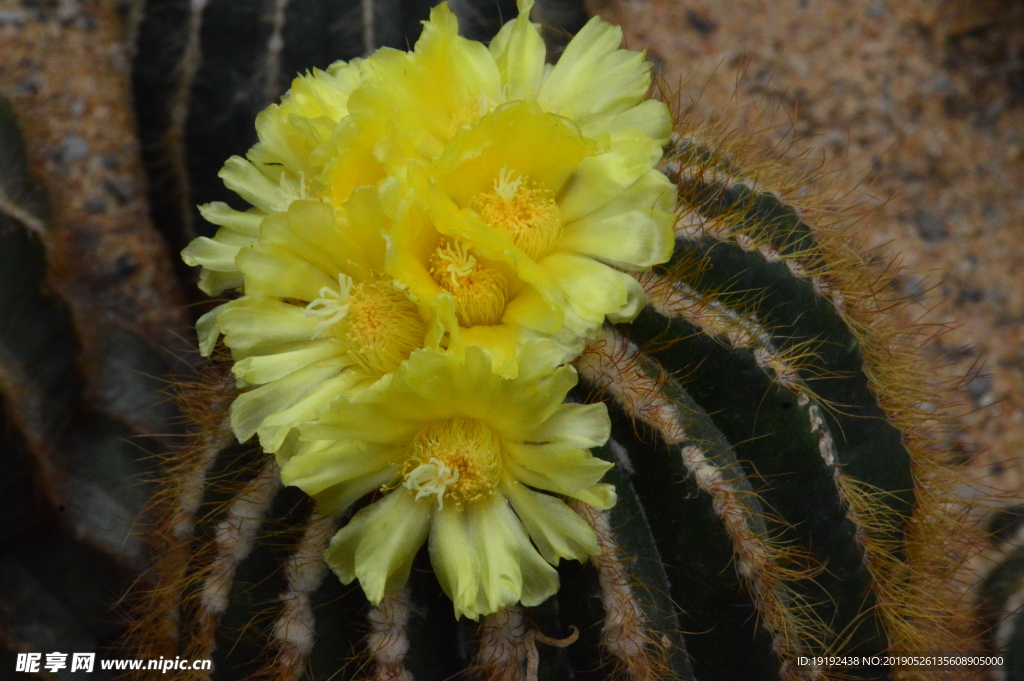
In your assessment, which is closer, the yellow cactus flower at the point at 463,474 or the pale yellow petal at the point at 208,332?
the yellow cactus flower at the point at 463,474

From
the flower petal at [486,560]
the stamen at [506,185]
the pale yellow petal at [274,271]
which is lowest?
the flower petal at [486,560]

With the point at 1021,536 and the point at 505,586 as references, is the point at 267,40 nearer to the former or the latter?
the point at 505,586

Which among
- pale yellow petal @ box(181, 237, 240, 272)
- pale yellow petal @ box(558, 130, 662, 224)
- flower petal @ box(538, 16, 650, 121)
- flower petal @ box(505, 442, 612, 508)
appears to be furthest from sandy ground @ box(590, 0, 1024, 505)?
flower petal @ box(505, 442, 612, 508)

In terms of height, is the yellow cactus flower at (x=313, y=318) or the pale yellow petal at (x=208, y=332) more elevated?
the yellow cactus flower at (x=313, y=318)

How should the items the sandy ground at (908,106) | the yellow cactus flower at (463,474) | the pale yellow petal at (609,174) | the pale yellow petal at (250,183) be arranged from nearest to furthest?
the yellow cactus flower at (463,474)
the pale yellow petal at (609,174)
the pale yellow petal at (250,183)
the sandy ground at (908,106)

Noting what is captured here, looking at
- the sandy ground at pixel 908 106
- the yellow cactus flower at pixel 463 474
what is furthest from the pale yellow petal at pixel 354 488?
the sandy ground at pixel 908 106

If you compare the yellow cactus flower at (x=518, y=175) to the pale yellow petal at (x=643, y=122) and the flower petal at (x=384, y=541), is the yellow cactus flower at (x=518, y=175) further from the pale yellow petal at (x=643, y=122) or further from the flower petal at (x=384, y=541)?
the flower petal at (x=384, y=541)

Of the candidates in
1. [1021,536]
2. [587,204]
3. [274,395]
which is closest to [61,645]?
[274,395]
